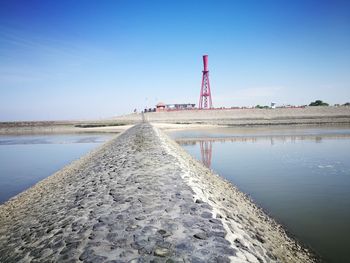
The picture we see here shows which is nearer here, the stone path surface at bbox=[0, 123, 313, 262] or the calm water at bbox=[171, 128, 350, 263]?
the stone path surface at bbox=[0, 123, 313, 262]

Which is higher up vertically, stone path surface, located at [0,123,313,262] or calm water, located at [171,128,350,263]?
stone path surface, located at [0,123,313,262]

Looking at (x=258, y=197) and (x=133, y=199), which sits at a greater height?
(x=133, y=199)

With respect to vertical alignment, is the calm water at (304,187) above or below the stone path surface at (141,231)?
below

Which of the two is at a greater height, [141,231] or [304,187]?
[141,231]

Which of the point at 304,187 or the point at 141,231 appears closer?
the point at 141,231

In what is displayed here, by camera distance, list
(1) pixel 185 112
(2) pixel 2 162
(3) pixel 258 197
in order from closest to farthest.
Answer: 1. (3) pixel 258 197
2. (2) pixel 2 162
3. (1) pixel 185 112

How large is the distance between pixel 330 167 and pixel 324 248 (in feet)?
30.4

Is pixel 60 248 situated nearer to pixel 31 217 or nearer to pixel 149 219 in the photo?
pixel 149 219

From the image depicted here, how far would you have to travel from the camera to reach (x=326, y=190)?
10.2 meters

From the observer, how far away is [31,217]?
6.76 m

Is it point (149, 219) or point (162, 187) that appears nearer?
point (149, 219)

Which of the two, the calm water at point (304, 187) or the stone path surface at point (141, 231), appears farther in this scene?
the calm water at point (304, 187)

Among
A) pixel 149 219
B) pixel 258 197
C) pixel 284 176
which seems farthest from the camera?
pixel 284 176

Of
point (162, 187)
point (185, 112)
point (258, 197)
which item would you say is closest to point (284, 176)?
point (258, 197)
